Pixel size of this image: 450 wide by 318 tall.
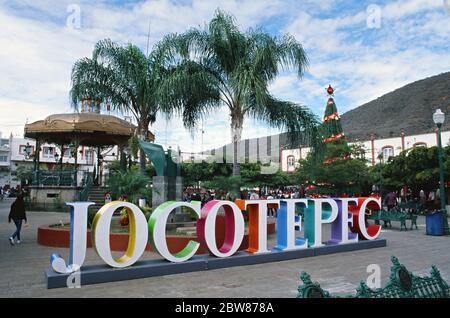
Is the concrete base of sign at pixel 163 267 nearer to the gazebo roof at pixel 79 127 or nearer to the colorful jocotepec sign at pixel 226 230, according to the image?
the colorful jocotepec sign at pixel 226 230

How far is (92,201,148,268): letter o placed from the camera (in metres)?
6.33

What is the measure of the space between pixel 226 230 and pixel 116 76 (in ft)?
33.5

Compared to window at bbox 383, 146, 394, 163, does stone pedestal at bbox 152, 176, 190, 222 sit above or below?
below

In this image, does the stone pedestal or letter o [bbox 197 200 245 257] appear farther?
the stone pedestal

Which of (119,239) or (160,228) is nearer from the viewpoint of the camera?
(160,228)

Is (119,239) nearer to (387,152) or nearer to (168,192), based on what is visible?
(168,192)

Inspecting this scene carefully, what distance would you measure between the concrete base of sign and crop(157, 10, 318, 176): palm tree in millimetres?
5286

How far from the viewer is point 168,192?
12234mm

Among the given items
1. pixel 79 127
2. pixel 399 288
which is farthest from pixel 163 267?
pixel 79 127

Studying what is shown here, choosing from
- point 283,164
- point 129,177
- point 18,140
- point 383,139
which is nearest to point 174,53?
point 129,177

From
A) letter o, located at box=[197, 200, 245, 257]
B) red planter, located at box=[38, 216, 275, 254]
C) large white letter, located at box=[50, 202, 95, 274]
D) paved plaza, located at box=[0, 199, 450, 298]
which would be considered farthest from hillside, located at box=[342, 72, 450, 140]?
large white letter, located at box=[50, 202, 95, 274]

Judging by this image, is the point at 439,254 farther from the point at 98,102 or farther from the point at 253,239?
the point at 98,102

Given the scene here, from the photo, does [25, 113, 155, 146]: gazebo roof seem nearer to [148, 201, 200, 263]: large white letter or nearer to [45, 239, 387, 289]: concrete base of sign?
[45, 239, 387, 289]: concrete base of sign

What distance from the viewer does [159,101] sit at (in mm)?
12883
